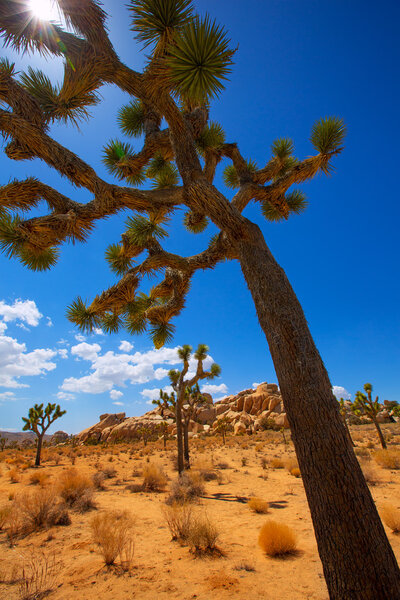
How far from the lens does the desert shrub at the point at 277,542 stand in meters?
4.11

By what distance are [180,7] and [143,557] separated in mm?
7044

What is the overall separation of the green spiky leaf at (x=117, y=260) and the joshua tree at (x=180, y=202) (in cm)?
2

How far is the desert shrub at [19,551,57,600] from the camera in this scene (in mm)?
3008

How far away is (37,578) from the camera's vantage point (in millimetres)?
3254

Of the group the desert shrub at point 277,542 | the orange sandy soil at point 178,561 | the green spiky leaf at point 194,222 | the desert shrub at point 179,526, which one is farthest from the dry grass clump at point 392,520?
the green spiky leaf at point 194,222

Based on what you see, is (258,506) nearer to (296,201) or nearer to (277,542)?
(277,542)

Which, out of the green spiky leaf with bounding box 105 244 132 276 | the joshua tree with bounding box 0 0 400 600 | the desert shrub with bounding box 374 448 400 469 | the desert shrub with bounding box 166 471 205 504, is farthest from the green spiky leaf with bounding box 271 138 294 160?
the desert shrub with bounding box 374 448 400 469

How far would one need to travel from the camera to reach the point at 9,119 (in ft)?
10.7

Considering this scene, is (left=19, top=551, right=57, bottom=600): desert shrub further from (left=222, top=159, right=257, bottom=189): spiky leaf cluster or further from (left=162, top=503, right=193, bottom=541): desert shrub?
(left=222, top=159, right=257, bottom=189): spiky leaf cluster

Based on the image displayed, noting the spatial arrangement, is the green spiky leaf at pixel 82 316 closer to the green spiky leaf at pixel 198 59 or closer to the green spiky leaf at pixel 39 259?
the green spiky leaf at pixel 39 259

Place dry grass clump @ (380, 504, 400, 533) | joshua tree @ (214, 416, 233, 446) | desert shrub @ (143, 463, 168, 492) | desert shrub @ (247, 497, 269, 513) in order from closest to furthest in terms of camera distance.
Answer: dry grass clump @ (380, 504, 400, 533)
desert shrub @ (247, 497, 269, 513)
desert shrub @ (143, 463, 168, 492)
joshua tree @ (214, 416, 233, 446)

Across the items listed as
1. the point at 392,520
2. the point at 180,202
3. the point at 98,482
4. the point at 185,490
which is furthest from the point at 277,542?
the point at 98,482

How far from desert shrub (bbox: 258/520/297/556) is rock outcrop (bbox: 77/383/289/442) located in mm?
26407

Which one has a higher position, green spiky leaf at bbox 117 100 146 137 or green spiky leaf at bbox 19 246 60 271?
green spiky leaf at bbox 117 100 146 137
